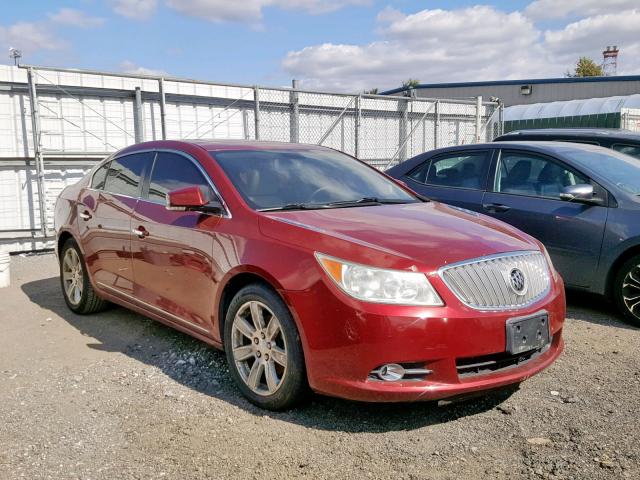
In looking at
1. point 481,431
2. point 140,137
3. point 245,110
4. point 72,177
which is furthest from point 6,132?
point 481,431

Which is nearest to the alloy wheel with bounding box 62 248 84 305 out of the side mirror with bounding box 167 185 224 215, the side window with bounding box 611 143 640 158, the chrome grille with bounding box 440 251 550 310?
the side mirror with bounding box 167 185 224 215

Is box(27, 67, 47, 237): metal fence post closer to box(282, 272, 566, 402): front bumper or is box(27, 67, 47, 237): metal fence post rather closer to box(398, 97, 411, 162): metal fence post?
box(282, 272, 566, 402): front bumper

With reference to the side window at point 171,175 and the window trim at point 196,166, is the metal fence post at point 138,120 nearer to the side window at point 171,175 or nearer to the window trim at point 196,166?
the window trim at point 196,166

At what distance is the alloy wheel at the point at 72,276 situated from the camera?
558 centimetres

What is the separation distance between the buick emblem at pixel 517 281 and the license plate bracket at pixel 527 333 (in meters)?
0.15

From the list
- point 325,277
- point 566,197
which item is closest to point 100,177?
point 325,277

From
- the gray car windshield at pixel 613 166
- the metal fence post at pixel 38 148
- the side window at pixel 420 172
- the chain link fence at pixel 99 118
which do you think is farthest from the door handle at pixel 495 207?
the metal fence post at pixel 38 148

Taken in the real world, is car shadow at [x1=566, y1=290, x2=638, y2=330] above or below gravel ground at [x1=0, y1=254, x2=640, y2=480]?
above

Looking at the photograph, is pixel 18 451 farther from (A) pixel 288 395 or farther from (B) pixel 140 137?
(B) pixel 140 137

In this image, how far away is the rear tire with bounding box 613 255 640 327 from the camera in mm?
5086

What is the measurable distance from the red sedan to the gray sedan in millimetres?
1587

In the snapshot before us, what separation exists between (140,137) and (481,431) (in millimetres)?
8416

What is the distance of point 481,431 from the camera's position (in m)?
3.22

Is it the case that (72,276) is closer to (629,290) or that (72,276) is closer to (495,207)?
(495,207)
